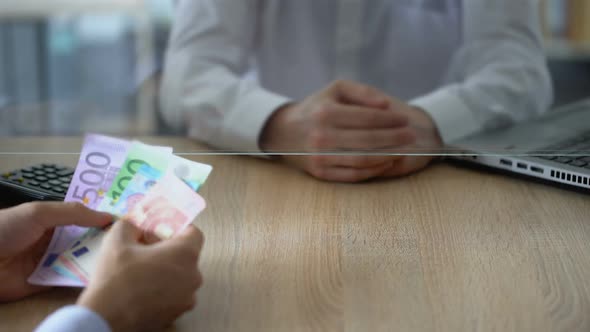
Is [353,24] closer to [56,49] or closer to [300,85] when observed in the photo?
[300,85]

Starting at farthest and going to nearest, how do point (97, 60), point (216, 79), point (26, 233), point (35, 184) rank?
point (97, 60)
point (216, 79)
point (35, 184)
point (26, 233)

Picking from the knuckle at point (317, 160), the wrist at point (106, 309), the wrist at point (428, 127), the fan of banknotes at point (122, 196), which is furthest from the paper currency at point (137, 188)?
the wrist at point (428, 127)

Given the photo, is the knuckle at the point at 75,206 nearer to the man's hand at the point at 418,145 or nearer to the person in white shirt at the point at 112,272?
the person in white shirt at the point at 112,272

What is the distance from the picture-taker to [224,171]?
76cm

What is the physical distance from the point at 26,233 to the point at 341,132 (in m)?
0.41

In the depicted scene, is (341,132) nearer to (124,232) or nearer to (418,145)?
(418,145)

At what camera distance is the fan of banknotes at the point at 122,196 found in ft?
1.72

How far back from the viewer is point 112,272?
453 mm

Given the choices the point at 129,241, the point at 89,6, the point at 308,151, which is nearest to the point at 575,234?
the point at 308,151

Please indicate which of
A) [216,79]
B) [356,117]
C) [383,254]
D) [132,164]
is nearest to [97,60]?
[216,79]

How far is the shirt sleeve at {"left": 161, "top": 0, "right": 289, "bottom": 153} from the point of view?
901 mm

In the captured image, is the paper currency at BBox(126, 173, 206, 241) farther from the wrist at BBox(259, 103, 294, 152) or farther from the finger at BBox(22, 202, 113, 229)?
the wrist at BBox(259, 103, 294, 152)

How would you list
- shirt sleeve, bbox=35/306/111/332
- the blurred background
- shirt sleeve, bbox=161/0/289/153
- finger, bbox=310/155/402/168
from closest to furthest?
shirt sleeve, bbox=35/306/111/332, finger, bbox=310/155/402/168, shirt sleeve, bbox=161/0/289/153, the blurred background

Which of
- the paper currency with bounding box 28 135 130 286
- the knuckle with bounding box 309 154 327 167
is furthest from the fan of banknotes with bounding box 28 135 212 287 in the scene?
the knuckle with bounding box 309 154 327 167
